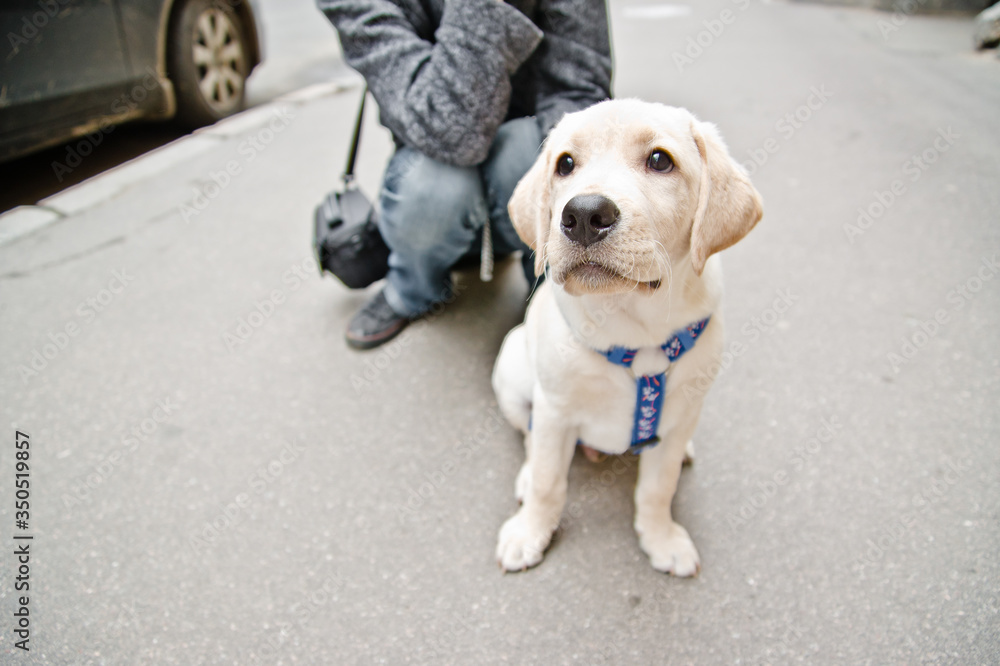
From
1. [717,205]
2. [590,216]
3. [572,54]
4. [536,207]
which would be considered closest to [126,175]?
[572,54]

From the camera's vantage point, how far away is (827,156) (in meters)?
4.28

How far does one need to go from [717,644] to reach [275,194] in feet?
11.8

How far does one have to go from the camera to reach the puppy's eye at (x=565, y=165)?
152 cm

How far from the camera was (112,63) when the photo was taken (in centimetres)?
381

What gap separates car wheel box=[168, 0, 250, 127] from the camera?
4.28m

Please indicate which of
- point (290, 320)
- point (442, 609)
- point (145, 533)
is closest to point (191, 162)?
point (290, 320)

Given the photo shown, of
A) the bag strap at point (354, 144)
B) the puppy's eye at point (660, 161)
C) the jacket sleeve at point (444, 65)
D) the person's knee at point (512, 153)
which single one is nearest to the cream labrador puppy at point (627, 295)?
the puppy's eye at point (660, 161)

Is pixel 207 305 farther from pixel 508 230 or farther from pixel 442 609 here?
pixel 442 609

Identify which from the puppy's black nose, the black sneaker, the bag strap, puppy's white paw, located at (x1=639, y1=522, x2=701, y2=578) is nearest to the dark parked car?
the bag strap

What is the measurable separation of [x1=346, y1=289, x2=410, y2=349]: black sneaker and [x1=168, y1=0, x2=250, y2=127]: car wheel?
2.88 metres

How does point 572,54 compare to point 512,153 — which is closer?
point 572,54

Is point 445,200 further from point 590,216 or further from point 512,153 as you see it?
point 590,216

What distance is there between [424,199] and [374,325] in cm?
66

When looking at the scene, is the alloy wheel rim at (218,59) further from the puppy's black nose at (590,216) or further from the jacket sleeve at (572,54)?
the puppy's black nose at (590,216)
